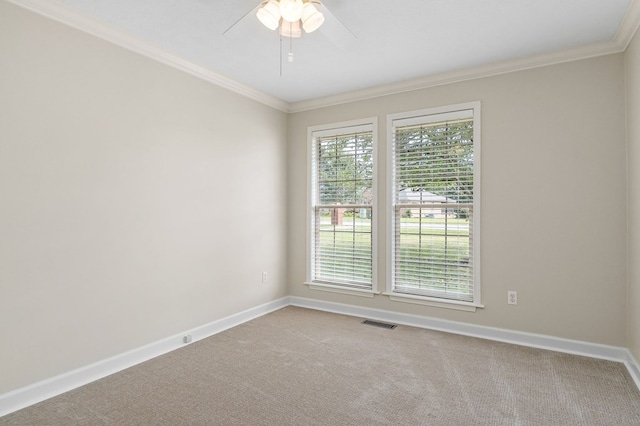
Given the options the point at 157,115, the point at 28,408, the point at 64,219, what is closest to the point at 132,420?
the point at 28,408

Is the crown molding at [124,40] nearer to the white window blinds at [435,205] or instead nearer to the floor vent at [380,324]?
the white window blinds at [435,205]

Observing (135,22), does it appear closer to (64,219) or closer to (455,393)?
(64,219)

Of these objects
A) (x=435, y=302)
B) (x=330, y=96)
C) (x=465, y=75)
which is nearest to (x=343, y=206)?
(x=330, y=96)

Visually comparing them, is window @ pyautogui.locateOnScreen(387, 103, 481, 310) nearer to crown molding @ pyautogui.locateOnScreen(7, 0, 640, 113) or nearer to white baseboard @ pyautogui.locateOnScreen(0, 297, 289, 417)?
crown molding @ pyautogui.locateOnScreen(7, 0, 640, 113)

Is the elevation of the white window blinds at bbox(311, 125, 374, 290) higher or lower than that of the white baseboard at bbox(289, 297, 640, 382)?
higher

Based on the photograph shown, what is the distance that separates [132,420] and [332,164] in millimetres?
3185

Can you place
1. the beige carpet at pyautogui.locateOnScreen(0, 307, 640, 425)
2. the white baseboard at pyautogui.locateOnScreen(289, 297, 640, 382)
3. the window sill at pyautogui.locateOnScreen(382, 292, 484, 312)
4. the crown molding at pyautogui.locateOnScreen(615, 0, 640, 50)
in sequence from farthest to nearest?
the window sill at pyautogui.locateOnScreen(382, 292, 484, 312)
the white baseboard at pyautogui.locateOnScreen(289, 297, 640, 382)
the crown molding at pyautogui.locateOnScreen(615, 0, 640, 50)
the beige carpet at pyautogui.locateOnScreen(0, 307, 640, 425)

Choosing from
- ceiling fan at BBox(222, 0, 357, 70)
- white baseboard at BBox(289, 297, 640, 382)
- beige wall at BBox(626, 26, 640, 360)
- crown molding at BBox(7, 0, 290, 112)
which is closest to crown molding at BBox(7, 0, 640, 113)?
crown molding at BBox(7, 0, 290, 112)

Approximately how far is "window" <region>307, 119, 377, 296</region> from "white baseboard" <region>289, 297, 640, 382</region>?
225mm

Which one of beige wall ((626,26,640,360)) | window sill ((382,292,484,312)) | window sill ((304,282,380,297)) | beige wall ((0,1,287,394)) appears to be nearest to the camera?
beige wall ((0,1,287,394))

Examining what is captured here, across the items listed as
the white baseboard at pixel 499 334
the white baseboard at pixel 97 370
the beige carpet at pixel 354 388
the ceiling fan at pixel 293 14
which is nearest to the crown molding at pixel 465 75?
the ceiling fan at pixel 293 14

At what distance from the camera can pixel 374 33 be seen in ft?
8.90

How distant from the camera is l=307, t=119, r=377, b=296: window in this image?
13.4ft

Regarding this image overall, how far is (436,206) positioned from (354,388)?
6.59 ft
